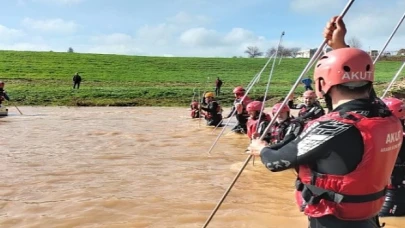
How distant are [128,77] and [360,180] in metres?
54.4

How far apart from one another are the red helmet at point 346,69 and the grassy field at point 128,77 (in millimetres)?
27617

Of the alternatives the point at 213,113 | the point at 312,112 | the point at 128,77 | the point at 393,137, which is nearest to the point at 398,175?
the point at 393,137

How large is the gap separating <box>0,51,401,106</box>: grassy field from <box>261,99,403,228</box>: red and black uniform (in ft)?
91.0

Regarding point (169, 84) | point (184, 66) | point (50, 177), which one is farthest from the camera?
point (184, 66)

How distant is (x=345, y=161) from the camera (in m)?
2.79

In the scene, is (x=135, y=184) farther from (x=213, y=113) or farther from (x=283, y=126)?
(x=213, y=113)

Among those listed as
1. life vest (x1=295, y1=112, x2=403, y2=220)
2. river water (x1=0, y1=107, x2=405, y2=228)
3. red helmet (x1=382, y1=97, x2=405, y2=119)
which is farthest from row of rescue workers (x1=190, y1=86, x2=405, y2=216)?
life vest (x1=295, y1=112, x2=403, y2=220)

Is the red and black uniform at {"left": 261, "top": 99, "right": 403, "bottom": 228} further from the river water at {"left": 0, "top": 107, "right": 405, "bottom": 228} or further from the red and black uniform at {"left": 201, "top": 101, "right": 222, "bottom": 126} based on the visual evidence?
the red and black uniform at {"left": 201, "top": 101, "right": 222, "bottom": 126}

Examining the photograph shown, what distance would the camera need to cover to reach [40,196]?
306 inches

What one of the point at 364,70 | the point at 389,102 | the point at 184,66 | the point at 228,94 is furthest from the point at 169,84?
the point at 364,70

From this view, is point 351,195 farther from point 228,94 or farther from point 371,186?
point 228,94

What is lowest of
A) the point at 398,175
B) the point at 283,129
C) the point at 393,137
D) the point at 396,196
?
the point at 396,196

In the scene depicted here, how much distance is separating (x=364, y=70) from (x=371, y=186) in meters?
0.66

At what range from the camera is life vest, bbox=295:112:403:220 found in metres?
2.80
